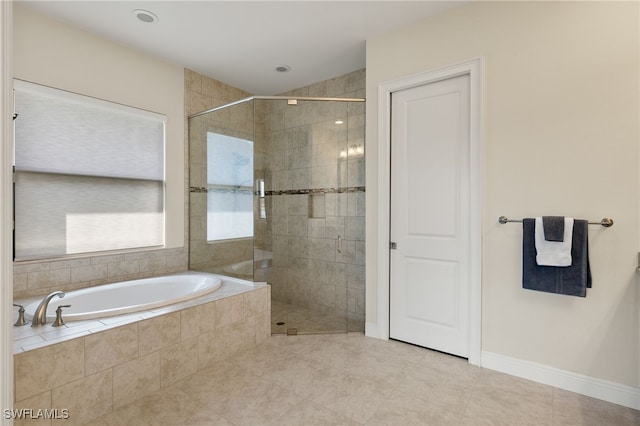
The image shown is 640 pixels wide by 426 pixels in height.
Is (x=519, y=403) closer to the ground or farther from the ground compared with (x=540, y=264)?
closer to the ground

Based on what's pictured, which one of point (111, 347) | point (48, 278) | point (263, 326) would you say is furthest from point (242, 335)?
point (48, 278)

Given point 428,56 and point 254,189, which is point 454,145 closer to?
point 428,56

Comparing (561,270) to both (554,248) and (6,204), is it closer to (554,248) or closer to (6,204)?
(554,248)

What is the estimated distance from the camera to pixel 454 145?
240 centimetres

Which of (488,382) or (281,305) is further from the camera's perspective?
(281,305)

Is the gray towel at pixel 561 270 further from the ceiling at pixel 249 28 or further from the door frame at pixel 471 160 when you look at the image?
the ceiling at pixel 249 28

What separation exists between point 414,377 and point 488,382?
1.54 ft

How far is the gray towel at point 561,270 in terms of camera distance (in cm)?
187

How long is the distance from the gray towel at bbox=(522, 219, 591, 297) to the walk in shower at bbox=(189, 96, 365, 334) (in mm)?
1334

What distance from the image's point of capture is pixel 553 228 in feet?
6.31

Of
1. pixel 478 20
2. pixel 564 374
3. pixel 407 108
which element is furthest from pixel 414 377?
pixel 478 20

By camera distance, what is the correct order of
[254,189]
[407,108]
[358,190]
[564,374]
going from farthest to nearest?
[254,189] → [358,190] → [407,108] → [564,374]

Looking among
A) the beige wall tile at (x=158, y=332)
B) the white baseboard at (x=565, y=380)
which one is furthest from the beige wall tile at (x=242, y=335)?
the white baseboard at (x=565, y=380)

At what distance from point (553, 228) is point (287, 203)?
2.22 meters
